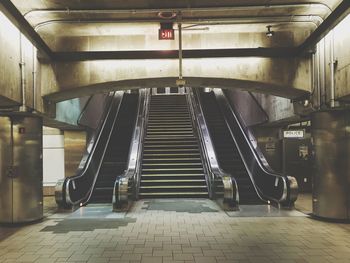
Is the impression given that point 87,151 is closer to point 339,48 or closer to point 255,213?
point 255,213

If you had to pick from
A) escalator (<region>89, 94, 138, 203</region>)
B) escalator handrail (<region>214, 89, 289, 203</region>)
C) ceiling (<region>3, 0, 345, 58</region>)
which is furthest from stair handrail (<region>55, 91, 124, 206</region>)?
escalator handrail (<region>214, 89, 289, 203</region>)

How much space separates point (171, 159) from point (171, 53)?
16.5 feet

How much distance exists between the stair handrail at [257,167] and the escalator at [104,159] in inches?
146

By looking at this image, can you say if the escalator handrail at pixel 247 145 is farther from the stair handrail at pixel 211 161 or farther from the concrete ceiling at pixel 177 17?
the concrete ceiling at pixel 177 17

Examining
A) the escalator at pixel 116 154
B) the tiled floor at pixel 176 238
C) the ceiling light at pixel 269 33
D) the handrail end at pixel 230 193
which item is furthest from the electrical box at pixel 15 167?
the ceiling light at pixel 269 33

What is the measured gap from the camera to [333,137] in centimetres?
666

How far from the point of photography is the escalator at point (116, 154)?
968 cm

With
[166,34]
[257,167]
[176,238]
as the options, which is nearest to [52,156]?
[257,167]

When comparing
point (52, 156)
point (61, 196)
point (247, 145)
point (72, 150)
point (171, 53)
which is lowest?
point (61, 196)

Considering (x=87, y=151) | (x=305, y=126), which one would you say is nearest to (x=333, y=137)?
(x=305, y=126)

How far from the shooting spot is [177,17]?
597 centimetres

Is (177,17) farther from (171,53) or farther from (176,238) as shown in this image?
(176,238)

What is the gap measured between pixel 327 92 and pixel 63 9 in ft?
15.4

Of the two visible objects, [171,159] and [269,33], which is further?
[171,159]
